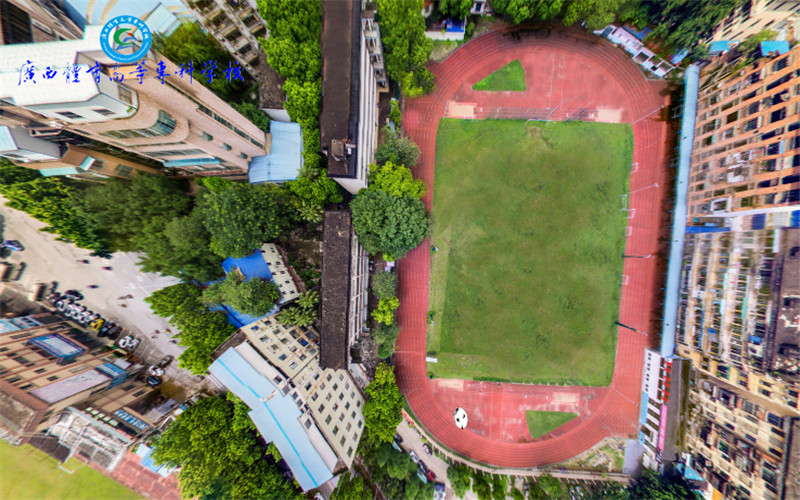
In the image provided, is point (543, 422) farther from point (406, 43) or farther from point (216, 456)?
point (406, 43)

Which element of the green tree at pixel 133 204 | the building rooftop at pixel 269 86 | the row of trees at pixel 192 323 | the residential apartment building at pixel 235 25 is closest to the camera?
the residential apartment building at pixel 235 25

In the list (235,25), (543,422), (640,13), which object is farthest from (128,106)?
(543,422)

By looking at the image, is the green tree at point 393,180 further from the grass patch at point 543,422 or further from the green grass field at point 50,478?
the green grass field at point 50,478

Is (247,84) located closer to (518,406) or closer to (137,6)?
(137,6)

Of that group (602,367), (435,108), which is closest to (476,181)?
(435,108)

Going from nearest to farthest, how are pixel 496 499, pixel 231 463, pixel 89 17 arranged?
pixel 89 17, pixel 231 463, pixel 496 499

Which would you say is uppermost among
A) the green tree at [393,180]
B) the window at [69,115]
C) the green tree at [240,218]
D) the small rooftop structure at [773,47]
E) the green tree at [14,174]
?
the small rooftop structure at [773,47]

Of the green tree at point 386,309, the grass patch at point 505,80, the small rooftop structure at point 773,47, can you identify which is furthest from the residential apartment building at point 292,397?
the small rooftop structure at point 773,47

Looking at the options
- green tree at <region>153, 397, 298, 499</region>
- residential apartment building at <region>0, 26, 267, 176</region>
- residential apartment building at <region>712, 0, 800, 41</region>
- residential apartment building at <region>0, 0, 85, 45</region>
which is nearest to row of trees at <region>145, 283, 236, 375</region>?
green tree at <region>153, 397, 298, 499</region>
